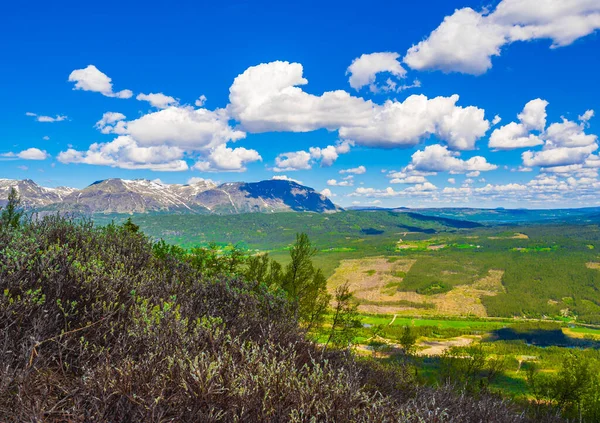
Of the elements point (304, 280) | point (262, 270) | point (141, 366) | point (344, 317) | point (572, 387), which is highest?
point (141, 366)

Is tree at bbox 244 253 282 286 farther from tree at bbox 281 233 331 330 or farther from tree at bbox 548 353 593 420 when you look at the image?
tree at bbox 548 353 593 420

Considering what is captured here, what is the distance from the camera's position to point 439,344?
177 metres

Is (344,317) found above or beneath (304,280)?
beneath

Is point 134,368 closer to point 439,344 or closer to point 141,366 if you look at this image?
point 141,366

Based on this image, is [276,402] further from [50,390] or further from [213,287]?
[213,287]

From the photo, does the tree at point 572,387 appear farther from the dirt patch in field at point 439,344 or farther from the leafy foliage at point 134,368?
the dirt patch in field at point 439,344

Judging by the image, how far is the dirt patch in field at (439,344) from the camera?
157512 millimetres

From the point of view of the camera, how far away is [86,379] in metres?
7.49

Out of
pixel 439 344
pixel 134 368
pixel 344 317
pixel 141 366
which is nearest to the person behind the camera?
pixel 134 368

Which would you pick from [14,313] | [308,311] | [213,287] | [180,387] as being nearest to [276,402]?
[180,387]

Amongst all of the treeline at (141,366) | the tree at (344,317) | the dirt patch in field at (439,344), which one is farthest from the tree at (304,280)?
the dirt patch in field at (439,344)

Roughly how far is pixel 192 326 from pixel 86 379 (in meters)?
4.18

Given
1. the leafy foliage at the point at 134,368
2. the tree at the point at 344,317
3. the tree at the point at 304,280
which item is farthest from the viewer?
the tree at the point at 304,280

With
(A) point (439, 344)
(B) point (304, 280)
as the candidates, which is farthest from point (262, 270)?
(A) point (439, 344)
